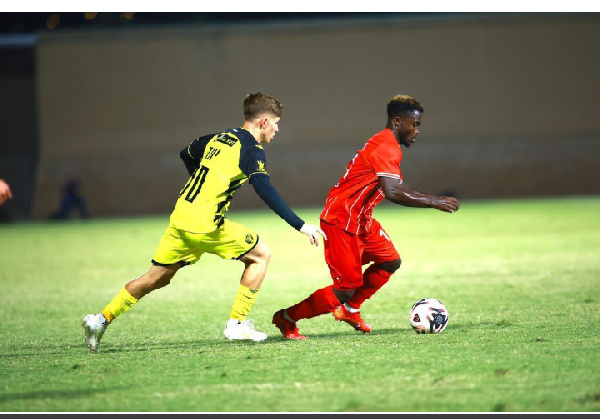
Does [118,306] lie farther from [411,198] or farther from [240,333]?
[411,198]

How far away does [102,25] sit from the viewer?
40312 millimetres

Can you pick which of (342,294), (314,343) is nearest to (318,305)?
(342,294)

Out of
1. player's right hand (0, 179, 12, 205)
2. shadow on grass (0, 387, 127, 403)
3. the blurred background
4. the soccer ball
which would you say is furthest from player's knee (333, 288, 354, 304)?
the blurred background

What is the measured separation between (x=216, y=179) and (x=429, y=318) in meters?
2.05

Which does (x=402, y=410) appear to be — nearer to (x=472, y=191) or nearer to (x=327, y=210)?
(x=327, y=210)

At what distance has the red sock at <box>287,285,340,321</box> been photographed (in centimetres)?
750

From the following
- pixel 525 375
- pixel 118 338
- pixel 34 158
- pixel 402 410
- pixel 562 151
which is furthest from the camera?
pixel 34 158

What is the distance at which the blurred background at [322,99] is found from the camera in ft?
113

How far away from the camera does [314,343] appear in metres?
7.30

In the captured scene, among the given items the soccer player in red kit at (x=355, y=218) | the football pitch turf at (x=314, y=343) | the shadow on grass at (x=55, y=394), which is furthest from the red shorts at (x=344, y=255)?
the shadow on grass at (x=55, y=394)

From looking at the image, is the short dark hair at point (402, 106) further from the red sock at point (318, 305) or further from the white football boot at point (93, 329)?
the white football boot at point (93, 329)

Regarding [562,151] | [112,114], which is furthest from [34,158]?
[562,151]

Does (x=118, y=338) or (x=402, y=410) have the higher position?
(x=402, y=410)

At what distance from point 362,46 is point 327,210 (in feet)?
94.8
